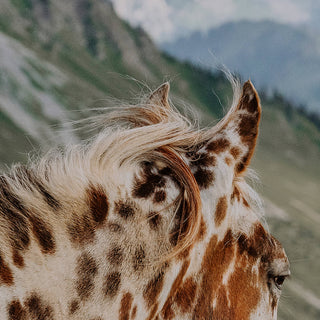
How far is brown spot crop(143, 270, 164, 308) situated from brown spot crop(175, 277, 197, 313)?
0.34 feet

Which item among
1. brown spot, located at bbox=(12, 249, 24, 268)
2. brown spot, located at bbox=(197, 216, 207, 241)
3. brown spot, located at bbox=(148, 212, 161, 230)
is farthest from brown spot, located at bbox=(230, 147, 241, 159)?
brown spot, located at bbox=(12, 249, 24, 268)

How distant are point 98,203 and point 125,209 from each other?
94 millimetres

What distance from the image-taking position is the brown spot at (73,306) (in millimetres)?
1356

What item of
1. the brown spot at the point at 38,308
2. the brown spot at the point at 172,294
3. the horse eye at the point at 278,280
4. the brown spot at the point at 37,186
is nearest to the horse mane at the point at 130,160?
the brown spot at the point at 37,186

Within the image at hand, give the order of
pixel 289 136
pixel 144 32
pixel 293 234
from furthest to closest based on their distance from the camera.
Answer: pixel 144 32 → pixel 289 136 → pixel 293 234

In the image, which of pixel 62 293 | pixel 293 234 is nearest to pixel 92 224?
pixel 62 293

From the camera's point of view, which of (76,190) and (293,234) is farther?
(293,234)

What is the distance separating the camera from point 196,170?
1627mm

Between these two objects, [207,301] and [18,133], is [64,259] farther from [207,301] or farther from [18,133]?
[18,133]

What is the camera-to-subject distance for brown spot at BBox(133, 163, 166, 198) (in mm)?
1531

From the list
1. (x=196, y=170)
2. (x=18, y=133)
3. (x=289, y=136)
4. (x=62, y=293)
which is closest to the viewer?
(x=62, y=293)

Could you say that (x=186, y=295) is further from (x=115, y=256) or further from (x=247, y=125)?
(x=247, y=125)

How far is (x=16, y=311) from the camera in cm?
127

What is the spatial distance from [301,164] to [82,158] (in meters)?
77.1
